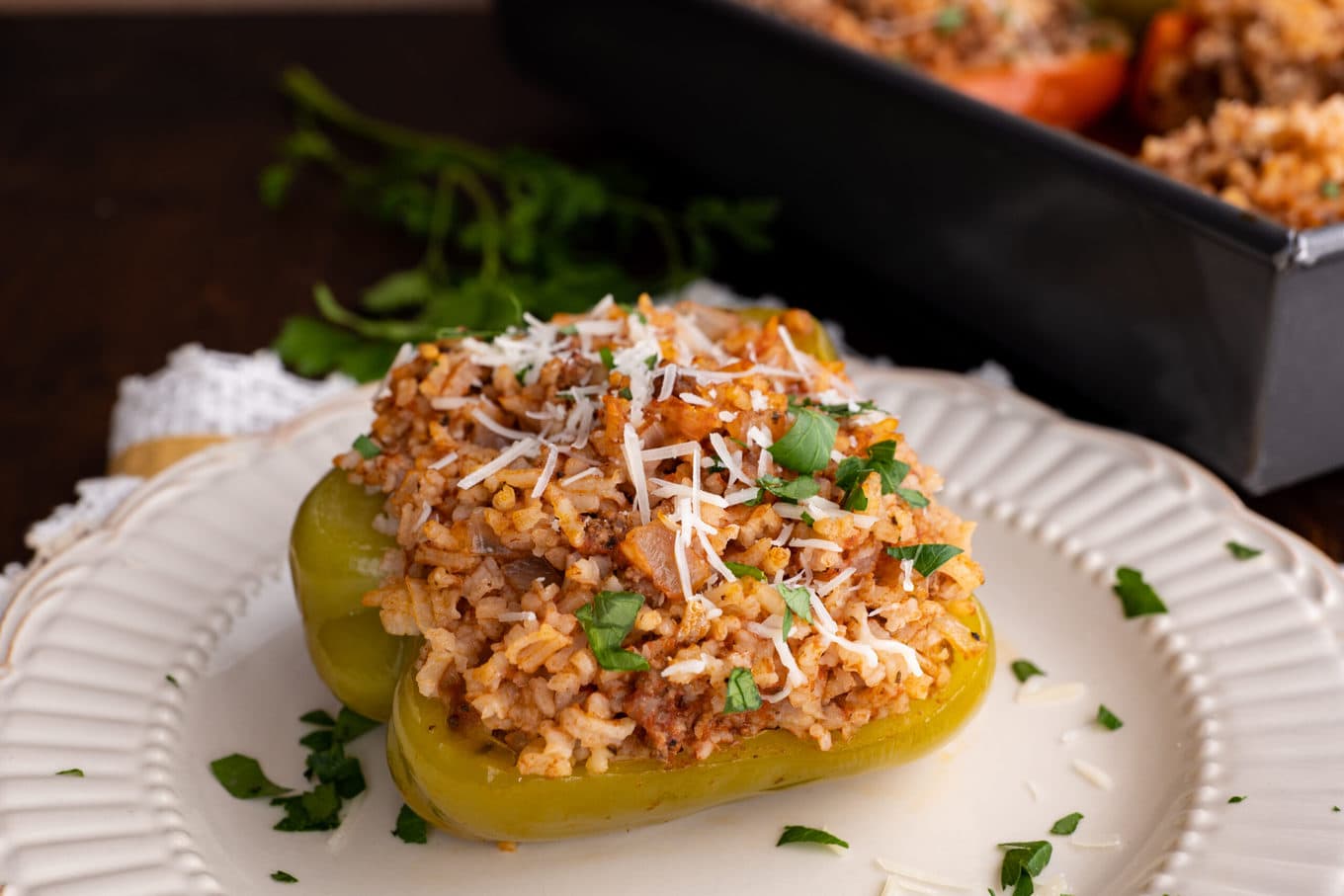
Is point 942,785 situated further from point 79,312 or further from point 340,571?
point 79,312

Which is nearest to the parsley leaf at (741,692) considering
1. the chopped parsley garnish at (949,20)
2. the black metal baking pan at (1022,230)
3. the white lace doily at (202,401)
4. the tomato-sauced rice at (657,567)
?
the tomato-sauced rice at (657,567)

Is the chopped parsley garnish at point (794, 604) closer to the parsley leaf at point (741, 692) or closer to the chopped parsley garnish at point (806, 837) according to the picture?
the parsley leaf at point (741, 692)

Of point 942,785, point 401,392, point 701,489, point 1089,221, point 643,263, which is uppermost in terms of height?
point 1089,221

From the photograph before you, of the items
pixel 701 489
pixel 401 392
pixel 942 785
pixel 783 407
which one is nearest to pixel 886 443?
pixel 783 407

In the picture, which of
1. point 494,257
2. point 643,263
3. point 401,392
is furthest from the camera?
point 643,263

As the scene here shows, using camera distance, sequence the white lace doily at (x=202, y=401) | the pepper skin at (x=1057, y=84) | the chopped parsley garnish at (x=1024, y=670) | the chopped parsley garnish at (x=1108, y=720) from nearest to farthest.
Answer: the chopped parsley garnish at (x=1108, y=720) < the chopped parsley garnish at (x=1024, y=670) < the white lace doily at (x=202, y=401) < the pepper skin at (x=1057, y=84)

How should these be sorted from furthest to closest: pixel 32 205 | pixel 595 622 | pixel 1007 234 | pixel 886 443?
pixel 32 205, pixel 1007 234, pixel 886 443, pixel 595 622

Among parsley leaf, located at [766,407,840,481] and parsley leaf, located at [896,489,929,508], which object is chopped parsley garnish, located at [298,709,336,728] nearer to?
parsley leaf, located at [766,407,840,481]
